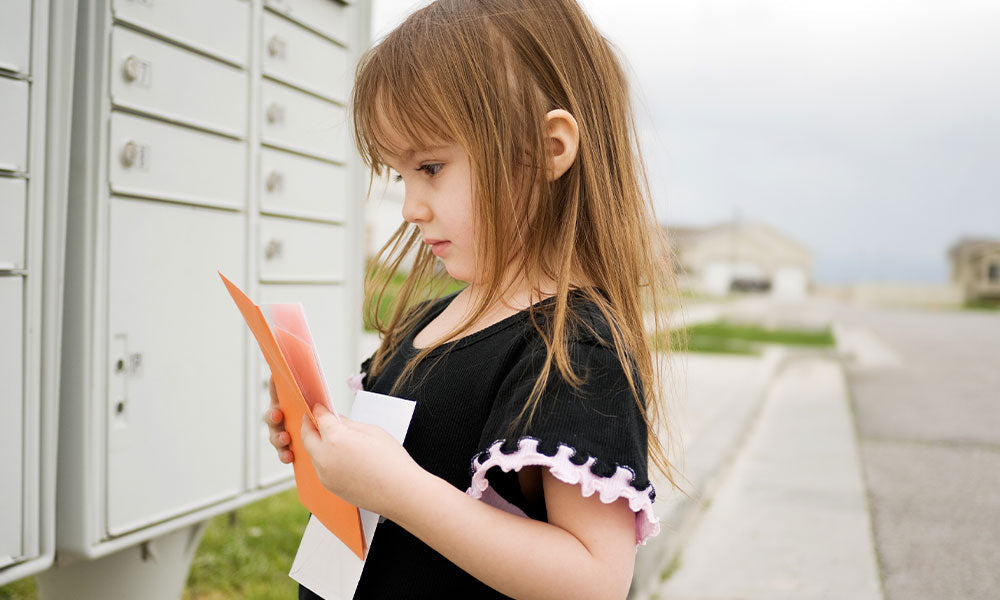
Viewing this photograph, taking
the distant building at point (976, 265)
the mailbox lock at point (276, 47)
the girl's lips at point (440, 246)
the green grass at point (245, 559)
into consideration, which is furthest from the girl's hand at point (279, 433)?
the distant building at point (976, 265)

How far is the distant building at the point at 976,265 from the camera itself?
50094 mm

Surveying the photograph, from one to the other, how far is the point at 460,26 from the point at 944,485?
3.72 meters

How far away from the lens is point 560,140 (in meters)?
0.98

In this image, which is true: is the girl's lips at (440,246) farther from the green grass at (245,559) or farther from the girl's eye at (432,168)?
the green grass at (245,559)

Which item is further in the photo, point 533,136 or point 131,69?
point 131,69

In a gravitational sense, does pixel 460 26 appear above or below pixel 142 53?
below

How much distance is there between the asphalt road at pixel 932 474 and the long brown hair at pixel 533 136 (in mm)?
2076

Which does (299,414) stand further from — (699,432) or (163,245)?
(699,432)

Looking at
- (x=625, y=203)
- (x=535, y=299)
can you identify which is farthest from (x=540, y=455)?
(x=625, y=203)

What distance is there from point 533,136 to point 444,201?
13 centimetres

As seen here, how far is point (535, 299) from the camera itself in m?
0.99

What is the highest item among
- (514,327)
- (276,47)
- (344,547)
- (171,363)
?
(276,47)

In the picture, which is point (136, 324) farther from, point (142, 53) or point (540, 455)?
point (540, 455)

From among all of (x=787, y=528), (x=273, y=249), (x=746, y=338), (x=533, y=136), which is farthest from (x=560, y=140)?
(x=746, y=338)
